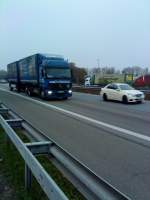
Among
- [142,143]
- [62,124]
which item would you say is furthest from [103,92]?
[142,143]

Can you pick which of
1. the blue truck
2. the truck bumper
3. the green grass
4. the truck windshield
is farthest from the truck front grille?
the green grass

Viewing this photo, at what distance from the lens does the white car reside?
25105mm

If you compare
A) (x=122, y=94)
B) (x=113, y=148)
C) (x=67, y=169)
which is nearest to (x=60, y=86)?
(x=122, y=94)

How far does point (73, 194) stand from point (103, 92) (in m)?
23.6

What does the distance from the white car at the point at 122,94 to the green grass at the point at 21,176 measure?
17.5 meters

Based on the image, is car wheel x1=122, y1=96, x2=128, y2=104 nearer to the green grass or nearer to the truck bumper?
the truck bumper

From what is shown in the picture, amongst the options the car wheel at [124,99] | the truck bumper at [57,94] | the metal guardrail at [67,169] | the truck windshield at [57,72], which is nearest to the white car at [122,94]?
the car wheel at [124,99]

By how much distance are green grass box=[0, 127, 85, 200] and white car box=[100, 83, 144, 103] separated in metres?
17.5

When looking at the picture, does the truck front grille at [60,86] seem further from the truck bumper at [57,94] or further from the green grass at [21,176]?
the green grass at [21,176]

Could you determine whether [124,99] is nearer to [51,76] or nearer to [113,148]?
[51,76]

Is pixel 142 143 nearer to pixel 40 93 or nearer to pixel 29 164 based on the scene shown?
pixel 29 164

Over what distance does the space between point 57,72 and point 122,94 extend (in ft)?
19.7

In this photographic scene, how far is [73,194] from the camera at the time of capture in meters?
4.98

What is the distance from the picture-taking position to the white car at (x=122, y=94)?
82.4 ft
